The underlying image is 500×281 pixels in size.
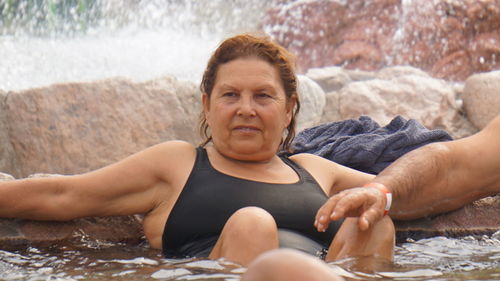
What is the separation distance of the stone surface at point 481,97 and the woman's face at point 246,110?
4.46 m

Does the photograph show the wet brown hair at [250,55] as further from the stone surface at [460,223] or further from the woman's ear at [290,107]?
the stone surface at [460,223]

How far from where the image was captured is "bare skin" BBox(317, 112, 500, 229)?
379 cm

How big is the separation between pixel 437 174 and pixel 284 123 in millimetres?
764

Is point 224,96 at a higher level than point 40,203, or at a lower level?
higher

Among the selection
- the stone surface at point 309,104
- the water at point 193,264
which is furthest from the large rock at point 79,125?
the water at point 193,264

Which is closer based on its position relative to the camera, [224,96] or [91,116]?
[224,96]

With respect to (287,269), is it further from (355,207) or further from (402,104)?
(402,104)

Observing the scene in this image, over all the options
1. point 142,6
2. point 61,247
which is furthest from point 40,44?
point 61,247

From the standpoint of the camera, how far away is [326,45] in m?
13.0

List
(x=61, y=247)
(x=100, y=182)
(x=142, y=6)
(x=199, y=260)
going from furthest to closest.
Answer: (x=142, y=6) → (x=61, y=247) → (x=100, y=182) → (x=199, y=260)

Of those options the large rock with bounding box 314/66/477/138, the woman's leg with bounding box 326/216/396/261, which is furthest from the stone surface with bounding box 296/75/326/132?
the woman's leg with bounding box 326/216/396/261

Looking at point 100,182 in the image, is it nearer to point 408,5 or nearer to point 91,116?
point 91,116

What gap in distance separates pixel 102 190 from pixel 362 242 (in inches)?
42.3

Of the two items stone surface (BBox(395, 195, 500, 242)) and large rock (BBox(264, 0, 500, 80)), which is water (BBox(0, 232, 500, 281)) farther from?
large rock (BBox(264, 0, 500, 80))
